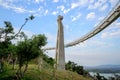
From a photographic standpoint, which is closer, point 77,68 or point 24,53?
point 24,53

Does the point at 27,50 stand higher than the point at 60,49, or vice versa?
the point at 60,49

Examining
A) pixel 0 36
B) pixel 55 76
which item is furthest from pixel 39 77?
pixel 0 36

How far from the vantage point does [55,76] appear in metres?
32.5

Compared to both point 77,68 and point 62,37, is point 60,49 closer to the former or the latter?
point 62,37

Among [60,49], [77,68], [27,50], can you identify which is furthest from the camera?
[77,68]

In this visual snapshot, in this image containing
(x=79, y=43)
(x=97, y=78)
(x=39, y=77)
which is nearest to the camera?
(x=39, y=77)

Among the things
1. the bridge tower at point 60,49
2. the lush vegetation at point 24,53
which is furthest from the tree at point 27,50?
the bridge tower at point 60,49

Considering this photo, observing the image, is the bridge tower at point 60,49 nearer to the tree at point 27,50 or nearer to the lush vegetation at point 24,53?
the lush vegetation at point 24,53

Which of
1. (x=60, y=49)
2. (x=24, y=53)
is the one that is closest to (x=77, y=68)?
(x=60, y=49)

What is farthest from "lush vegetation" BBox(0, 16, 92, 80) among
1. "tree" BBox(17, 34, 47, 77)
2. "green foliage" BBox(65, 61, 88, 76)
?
"green foliage" BBox(65, 61, 88, 76)

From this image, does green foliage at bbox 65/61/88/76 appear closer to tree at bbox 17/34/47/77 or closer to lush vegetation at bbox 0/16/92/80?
lush vegetation at bbox 0/16/92/80

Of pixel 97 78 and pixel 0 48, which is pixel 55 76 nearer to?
pixel 0 48

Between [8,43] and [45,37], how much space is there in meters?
5.07

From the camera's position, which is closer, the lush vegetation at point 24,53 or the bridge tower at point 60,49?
the lush vegetation at point 24,53
